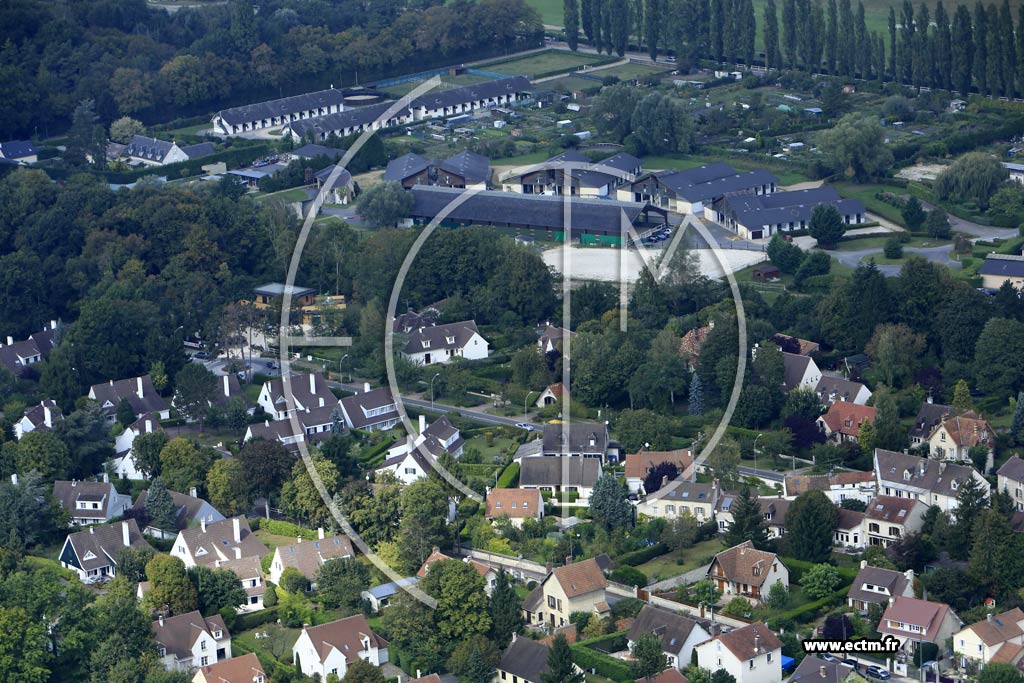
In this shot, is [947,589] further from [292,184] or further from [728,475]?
[292,184]

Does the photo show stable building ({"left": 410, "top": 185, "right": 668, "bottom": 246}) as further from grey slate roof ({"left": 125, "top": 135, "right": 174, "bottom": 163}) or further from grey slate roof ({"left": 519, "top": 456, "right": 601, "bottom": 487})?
grey slate roof ({"left": 519, "top": 456, "right": 601, "bottom": 487})

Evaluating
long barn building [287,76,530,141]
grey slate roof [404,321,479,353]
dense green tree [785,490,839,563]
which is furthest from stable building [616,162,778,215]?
dense green tree [785,490,839,563]

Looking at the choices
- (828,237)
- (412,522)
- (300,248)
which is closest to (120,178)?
(300,248)

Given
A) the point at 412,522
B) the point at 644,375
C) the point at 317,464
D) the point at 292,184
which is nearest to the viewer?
the point at 412,522

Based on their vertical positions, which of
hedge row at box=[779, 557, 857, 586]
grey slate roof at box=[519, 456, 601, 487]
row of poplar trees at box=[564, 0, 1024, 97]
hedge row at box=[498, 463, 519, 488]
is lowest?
hedge row at box=[779, 557, 857, 586]

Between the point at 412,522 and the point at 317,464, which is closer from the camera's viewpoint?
the point at 412,522

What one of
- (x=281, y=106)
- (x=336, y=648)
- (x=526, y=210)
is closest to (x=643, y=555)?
(x=336, y=648)

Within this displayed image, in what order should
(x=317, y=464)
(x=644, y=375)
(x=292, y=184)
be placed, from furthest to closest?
(x=292, y=184), (x=644, y=375), (x=317, y=464)
